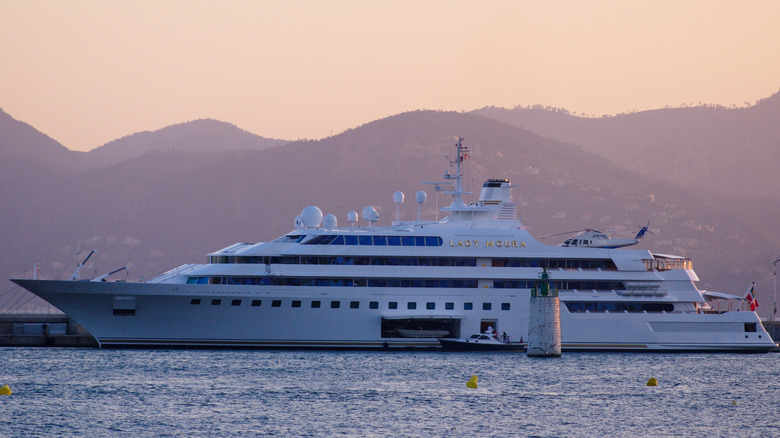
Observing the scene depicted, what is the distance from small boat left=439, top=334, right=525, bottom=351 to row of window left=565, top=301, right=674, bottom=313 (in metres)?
3.30

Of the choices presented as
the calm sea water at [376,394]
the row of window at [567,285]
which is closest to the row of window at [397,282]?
the row of window at [567,285]

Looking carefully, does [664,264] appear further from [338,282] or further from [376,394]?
[376,394]

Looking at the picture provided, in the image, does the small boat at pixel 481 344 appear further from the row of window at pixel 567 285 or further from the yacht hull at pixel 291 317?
the row of window at pixel 567 285

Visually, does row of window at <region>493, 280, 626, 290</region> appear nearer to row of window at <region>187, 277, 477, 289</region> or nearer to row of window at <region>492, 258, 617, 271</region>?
row of window at <region>492, 258, 617, 271</region>

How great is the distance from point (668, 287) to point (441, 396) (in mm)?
19417

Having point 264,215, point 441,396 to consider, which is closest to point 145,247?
point 264,215

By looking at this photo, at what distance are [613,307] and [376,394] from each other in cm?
1821

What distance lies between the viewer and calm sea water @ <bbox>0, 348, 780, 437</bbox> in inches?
Answer: 1409

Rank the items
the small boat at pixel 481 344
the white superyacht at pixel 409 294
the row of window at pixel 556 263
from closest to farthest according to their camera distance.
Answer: the white superyacht at pixel 409 294, the small boat at pixel 481 344, the row of window at pixel 556 263

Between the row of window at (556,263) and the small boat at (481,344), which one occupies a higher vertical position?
the row of window at (556,263)

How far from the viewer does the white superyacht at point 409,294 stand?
53406mm

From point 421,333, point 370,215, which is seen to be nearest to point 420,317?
point 421,333

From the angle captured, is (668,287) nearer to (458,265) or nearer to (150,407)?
(458,265)

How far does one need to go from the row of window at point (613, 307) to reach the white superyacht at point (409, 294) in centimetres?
5
